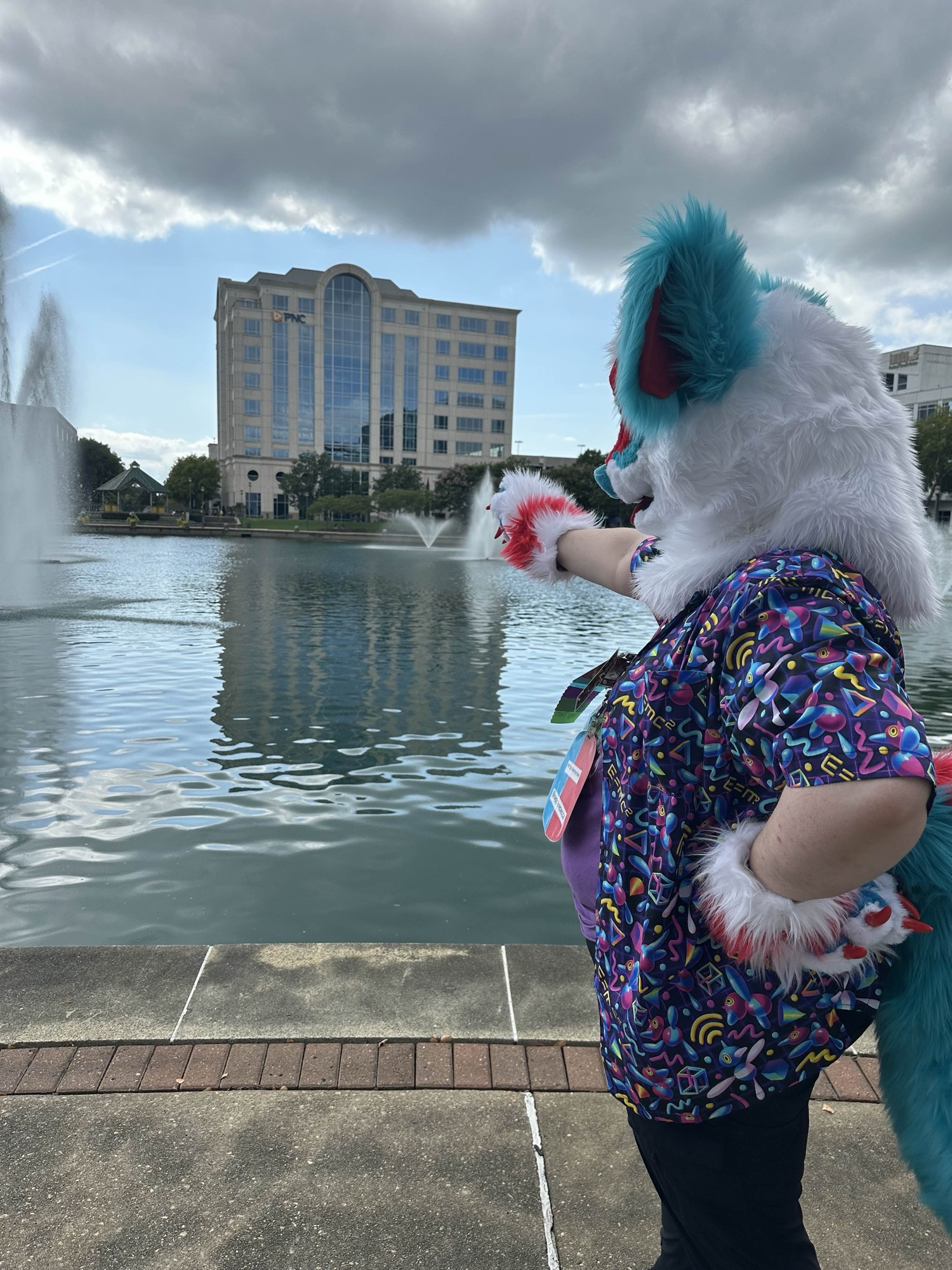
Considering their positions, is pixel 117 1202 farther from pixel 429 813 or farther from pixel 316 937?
pixel 429 813

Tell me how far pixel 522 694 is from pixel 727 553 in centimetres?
882

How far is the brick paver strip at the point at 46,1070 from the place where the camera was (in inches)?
105

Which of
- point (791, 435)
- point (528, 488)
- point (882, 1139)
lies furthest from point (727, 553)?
point (882, 1139)

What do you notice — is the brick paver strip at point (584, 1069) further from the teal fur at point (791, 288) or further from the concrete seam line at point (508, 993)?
the teal fur at point (791, 288)

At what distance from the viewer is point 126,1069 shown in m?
2.78

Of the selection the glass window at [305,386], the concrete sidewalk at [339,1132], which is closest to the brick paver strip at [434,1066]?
the concrete sidewalk at [339,1132]

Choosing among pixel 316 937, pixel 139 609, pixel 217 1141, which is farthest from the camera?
pixel 139 609

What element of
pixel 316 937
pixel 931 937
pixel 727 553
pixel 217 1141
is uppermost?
pixel 727 553

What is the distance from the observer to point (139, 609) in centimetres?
1675

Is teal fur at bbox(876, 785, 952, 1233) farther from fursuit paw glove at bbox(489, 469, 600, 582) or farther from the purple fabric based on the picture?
fursuit paw glove at bbox(489, 469, 600, 582)

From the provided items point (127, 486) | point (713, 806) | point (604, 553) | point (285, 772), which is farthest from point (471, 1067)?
point (127, 486)

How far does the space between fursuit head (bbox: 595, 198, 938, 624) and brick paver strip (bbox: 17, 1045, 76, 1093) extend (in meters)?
2.62

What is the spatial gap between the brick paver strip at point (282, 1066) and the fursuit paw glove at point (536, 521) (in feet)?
5.95

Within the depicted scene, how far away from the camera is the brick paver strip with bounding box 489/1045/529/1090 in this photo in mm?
2744
